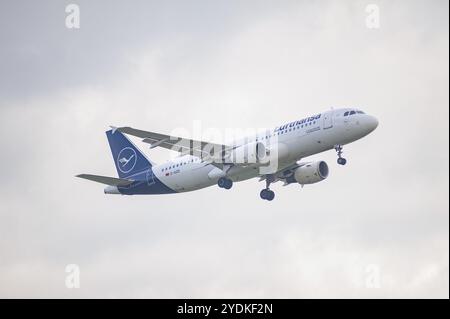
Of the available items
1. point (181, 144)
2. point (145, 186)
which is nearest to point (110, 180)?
point (145, 186)

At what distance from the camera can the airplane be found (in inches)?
2341

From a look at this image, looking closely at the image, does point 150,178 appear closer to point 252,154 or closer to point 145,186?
point 145,186

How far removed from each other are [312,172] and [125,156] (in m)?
17.3

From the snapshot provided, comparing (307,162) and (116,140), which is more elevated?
(116,140)

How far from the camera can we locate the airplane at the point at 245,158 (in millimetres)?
59469

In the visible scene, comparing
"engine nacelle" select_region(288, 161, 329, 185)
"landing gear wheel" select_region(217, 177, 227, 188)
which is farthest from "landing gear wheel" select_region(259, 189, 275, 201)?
"landing gear wheel" select_region(217, 177, 227, 188)

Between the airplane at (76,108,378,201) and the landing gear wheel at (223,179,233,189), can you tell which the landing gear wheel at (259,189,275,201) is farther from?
the landing gear wheel at (223,179,233,189)

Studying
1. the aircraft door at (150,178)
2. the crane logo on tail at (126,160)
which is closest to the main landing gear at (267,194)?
the aircraft door at (150,178)

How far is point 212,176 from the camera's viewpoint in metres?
64.9

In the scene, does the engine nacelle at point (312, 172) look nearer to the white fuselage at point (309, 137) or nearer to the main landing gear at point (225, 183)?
the white fuselage at point (309, 137)

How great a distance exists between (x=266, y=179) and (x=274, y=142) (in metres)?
7.88
